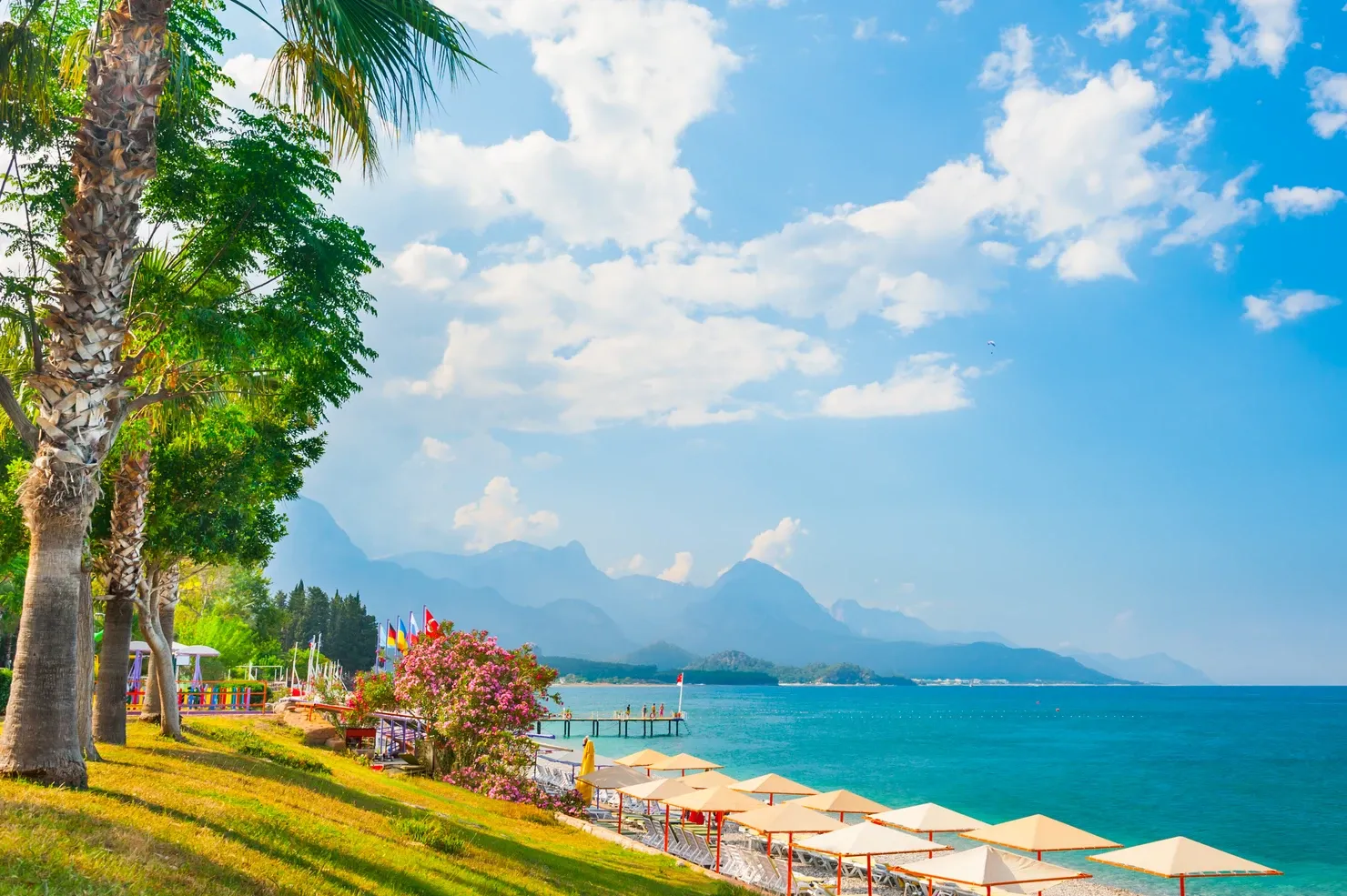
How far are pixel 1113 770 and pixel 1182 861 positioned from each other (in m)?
58.0

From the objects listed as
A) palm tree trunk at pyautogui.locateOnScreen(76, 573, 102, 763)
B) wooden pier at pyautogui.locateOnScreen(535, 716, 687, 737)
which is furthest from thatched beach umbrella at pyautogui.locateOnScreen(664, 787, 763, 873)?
wooden pier at pyautogui.locateOnScreen(535, 716, 687, 737)

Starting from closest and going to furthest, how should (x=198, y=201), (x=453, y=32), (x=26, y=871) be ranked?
(x=26, y=871) → (x=453, y=32) → (x=198, y=201)

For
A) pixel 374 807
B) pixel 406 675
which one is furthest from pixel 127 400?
pixel 406 675

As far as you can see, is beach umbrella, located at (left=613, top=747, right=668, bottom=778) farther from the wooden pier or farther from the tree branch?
the wooden pier

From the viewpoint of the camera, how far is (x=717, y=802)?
22047 mm

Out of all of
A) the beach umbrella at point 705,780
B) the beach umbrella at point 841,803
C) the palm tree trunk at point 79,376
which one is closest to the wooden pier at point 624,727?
the beach umbrella at point 705,780

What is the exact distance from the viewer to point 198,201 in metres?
13.4

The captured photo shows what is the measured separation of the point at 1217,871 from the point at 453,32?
771 inches

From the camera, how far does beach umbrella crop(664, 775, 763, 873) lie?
21750mm

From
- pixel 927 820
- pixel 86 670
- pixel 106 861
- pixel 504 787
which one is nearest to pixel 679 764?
pixel 504 787

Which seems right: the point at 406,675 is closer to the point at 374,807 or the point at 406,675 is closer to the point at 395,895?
the point at 374,807

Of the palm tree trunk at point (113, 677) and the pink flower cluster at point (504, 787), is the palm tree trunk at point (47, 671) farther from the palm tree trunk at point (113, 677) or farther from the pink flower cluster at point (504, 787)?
the pink flower cluster at point (504, 787)

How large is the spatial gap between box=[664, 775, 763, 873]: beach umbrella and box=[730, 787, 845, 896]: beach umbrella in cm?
53

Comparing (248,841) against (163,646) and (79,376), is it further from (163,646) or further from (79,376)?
(163,646)
